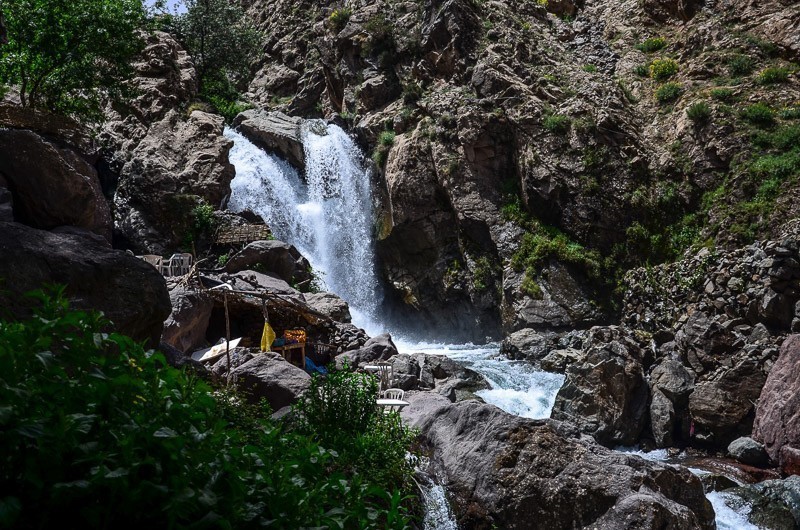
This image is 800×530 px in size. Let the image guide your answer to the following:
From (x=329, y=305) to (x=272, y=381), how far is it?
34.8 ft

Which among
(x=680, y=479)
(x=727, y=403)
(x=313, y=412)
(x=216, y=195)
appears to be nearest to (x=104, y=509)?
(x=313, y=412)

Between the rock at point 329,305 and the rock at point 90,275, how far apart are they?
43.8 ft

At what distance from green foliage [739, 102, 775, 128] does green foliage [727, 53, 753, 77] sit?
106 inches

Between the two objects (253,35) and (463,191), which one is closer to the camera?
(463,191)

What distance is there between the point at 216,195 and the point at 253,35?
16425 millimetres

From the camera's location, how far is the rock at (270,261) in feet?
76.7

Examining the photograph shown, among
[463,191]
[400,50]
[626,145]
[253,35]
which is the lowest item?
[463,191]

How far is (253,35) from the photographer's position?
124 ft

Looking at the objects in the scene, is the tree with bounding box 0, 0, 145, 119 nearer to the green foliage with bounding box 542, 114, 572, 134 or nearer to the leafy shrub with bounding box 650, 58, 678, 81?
the green foliage with bounding box 542, 114, 572, 134

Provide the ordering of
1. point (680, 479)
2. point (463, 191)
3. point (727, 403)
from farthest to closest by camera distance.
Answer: point (463, 191) < point (727, 403) < point (680, 479)

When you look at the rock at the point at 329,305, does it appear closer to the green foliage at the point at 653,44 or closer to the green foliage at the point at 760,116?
the green foliage at the point at 760,116

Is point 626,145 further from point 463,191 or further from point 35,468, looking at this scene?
point 35,468

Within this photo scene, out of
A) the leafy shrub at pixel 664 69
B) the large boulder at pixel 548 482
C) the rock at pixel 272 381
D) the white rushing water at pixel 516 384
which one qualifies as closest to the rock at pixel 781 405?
the white rushing water at pixel 516 384

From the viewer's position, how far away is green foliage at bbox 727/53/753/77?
75.8 ft
